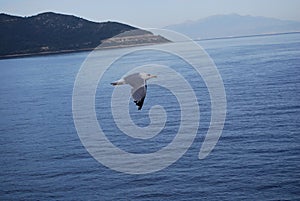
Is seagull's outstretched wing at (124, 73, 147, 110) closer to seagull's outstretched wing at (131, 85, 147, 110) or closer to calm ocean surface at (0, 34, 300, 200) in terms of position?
→ seagull's outstretched wing at (131, 85, 147, 110)

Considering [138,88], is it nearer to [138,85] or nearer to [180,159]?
[138,85]

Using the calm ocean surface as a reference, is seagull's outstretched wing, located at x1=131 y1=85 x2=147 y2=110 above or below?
above

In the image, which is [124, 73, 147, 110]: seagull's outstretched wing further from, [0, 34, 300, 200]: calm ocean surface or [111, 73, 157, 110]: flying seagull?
[0, 34, 300, 200]: calm ocean surface

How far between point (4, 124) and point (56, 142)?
13.5m

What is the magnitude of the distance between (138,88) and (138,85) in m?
0.14

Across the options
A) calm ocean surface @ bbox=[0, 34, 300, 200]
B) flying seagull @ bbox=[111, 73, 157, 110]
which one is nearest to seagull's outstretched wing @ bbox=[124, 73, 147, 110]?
flying seagull @ bbox=[111, 73, 157, 110]

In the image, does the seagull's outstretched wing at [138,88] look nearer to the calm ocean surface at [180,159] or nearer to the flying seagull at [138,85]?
the flying seagull at [138,85]

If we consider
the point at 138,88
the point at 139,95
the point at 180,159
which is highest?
the point at 138,88

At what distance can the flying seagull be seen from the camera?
9359 mm

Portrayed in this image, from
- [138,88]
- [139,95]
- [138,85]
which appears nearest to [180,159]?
[138,85]

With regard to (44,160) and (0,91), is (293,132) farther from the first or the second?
(0,91)

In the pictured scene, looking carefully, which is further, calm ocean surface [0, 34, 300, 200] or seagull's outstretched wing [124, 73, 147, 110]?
calm ocean surface [0, 34, 300, 200]

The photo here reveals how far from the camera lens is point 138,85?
977 cm

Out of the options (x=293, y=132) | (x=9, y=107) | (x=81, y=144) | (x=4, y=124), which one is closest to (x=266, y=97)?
(x=293, y=132)
